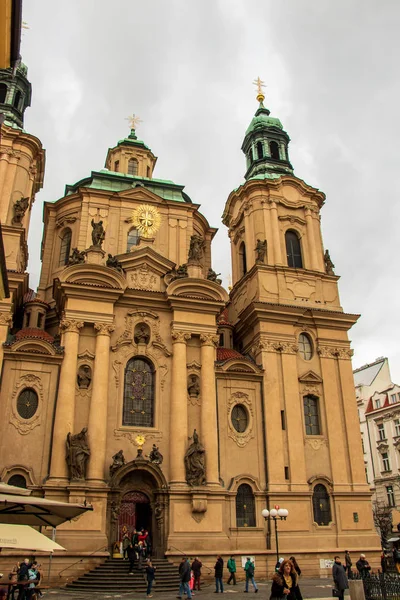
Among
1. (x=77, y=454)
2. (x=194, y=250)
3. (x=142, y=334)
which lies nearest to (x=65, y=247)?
(x=194, y=250)

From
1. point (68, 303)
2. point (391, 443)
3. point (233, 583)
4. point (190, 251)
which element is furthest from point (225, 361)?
point (391, 443)

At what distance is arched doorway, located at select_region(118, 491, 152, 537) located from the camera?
73.8 feet

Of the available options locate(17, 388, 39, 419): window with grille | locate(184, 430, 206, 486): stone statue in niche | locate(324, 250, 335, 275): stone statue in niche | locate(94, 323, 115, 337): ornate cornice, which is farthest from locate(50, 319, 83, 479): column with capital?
locate(324, 250, 335, 275): stone statue in niche

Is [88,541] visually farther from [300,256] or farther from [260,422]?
[300,256]

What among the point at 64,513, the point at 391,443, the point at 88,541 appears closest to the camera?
the point at 64,513

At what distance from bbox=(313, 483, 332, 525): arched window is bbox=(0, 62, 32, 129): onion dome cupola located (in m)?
24.7

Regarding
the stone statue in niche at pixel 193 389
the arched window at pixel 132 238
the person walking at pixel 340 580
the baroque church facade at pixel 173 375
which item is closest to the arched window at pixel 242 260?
the baroque church facade at pixel 173 375

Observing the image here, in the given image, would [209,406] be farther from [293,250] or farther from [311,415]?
[293,250]

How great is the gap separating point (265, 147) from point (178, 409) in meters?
19.4

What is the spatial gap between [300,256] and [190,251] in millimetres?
6990

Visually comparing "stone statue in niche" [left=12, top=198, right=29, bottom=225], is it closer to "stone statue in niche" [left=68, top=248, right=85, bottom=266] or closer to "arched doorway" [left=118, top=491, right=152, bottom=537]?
"stone statue in niche" [left=68, top=248, right=85, bottom=266]

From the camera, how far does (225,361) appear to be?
26.2 meters

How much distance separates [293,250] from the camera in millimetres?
31406

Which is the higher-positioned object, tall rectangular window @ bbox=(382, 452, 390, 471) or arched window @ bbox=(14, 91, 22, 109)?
arched window @ bbox=(14, 91, 22, 109)
